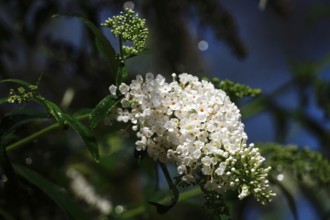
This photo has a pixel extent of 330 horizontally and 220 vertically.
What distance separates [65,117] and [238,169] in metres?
0.24

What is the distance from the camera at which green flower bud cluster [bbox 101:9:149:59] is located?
0.75 m

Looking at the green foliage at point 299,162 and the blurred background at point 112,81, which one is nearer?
the green foliage at point 299,162

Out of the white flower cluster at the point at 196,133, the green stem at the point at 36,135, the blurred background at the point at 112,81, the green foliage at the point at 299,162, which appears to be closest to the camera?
the white flower cluster at the point at 196,133

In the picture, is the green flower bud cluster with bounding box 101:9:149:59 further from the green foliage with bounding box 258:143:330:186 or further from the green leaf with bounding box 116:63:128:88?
the green foliage with bounding box 258:143:330:186

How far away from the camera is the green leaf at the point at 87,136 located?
0.75m

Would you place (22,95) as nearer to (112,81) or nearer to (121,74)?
(121,74)

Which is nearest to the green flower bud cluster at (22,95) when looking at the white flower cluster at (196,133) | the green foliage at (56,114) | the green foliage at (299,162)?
the green foliage at (56,114)

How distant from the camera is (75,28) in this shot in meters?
2.49

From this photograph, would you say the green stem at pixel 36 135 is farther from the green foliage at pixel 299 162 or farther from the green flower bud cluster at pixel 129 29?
the green foliage at pixel 299 162

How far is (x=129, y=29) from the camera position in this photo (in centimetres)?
75

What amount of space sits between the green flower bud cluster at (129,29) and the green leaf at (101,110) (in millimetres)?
72

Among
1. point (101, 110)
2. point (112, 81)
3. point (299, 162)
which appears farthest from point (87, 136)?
point (112, 81)

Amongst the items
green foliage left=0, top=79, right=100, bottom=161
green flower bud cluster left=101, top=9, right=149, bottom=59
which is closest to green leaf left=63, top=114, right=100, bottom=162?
green foliage left=0, top=79, right=100, bottom=161

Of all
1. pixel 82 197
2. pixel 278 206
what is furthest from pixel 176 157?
pixel 278 206
